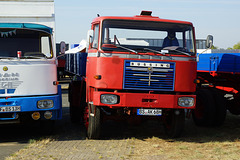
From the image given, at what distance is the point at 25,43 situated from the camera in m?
8.97

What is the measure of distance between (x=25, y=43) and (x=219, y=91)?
5222 mm

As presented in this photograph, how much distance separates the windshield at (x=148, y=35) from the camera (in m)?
8.61

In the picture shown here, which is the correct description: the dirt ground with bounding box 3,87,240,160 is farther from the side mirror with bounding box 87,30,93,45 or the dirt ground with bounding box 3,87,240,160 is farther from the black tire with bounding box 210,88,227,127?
the side mirror with bounding box 87,30,93,45

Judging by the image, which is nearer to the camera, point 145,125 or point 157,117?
point 157,117

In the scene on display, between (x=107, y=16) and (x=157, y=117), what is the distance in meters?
2.40

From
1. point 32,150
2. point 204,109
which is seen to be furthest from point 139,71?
point 204,109

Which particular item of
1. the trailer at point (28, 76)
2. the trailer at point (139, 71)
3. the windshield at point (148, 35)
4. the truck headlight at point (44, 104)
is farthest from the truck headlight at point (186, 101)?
the truck headlight at point (44, 104)

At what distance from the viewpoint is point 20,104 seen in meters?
8.25

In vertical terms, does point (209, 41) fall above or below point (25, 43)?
above

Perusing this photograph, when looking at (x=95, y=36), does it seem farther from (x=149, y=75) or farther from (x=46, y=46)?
(x=149, y=75)

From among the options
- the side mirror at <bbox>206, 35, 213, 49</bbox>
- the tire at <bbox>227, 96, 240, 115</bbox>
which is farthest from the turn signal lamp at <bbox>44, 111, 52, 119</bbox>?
the tire at <bbox>227, 96, 240, 115</bbox>

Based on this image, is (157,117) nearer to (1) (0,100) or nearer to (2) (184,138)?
(2) (184,138)

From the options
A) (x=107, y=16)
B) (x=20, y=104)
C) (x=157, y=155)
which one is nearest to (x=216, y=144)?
(x=157, y=155)

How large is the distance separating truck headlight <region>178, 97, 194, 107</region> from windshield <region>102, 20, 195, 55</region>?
3.11 feet
